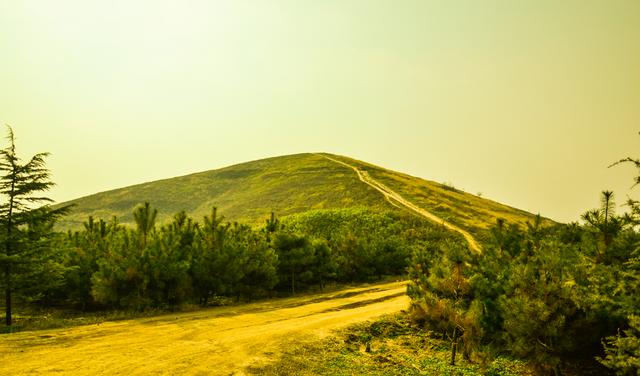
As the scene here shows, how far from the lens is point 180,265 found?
1027 inches

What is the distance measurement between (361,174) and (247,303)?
9694cm

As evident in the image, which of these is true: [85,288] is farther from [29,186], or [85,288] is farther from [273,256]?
[273,256]

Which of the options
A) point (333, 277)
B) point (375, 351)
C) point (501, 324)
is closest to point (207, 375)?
point (375, 351)

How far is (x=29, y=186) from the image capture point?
922 inches

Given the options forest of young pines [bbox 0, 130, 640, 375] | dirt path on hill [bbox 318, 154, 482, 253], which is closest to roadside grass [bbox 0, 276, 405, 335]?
forest of young pines [bbox 0, 130, 640, 375]

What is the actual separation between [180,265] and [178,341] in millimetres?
8273

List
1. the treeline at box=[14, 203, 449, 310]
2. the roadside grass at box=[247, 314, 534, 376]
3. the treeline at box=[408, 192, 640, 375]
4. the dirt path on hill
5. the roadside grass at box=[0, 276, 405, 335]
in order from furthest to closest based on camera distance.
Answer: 1. the dirt path on hill
2. the treeline at box=[14, 203, 449, 310]
3. the roadside grass at box=[0, 276, 405, 335]
4. the roadside grass at box=[247, 314, 534, 376]
5. the treeline at box=[408, 192, 640, 375]

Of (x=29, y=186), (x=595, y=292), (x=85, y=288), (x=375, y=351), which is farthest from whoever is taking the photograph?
(x=85, y=288)

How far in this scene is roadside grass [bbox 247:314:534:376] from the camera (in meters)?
16.5

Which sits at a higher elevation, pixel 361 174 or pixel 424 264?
pixel 361 174

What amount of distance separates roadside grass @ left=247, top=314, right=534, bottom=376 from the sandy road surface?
89 centimetres

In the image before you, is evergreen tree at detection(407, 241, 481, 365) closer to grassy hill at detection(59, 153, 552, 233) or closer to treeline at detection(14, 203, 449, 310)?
treeline at detection(14, 203, 449, 310)

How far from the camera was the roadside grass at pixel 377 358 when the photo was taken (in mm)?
16486

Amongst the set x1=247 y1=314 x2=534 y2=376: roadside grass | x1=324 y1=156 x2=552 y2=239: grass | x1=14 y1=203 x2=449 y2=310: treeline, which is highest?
x1=324 y1=156 x2=552 y2=239: grass
